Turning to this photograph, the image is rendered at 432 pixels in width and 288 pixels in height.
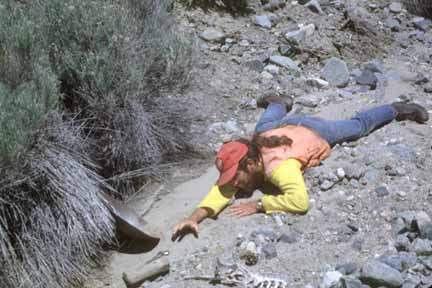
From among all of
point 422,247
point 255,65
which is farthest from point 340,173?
point 255,65

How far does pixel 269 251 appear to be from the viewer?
3846 millimetres

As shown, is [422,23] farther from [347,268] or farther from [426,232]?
[347,268]

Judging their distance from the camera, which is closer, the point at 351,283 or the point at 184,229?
the point at 351,283

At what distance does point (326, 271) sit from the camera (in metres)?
3.65

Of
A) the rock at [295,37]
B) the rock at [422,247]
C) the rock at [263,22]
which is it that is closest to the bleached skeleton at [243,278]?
the rock at [422,247]

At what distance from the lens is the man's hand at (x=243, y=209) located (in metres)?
4.24

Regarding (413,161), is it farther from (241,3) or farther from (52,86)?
(241,3)

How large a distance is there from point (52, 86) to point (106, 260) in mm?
1007

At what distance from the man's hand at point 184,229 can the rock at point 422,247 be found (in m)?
1.20

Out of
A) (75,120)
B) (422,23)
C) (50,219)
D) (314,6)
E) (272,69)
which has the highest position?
(75,120)

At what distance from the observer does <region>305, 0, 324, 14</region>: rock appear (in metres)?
7.00

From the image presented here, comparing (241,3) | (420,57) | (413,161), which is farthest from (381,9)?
(413,161)

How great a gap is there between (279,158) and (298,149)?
18cm

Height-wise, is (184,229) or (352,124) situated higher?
(352,124)
